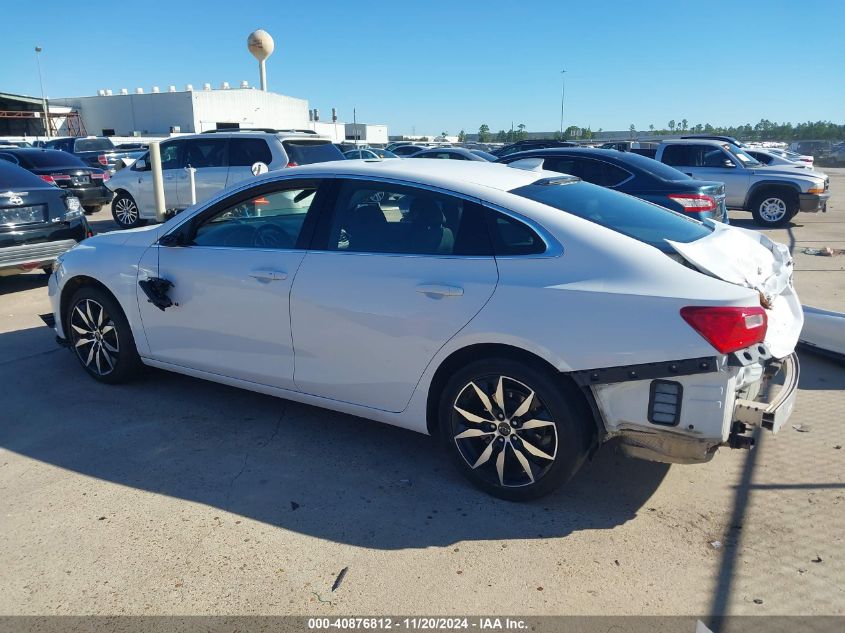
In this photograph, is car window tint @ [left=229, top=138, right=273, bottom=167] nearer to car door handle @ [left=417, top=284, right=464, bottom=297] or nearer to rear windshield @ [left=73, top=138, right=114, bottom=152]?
car door handle @ [left=417, top=284, right=464, bottom=297]

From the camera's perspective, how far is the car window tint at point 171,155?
1189cm

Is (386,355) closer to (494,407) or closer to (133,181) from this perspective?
(494,407)

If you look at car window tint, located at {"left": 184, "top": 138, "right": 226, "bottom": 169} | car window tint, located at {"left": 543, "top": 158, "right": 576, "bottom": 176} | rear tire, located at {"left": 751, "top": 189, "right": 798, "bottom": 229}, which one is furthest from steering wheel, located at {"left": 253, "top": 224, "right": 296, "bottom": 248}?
rear tire, located at {"left": 751, "top": 189, "right": 798, "bottom": 229}

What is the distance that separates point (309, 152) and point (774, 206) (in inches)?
406

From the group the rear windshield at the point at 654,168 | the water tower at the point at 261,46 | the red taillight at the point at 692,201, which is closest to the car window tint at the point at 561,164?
the rear windshield at the point at 654,168

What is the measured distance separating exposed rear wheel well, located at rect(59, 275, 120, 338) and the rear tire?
14.0 meters

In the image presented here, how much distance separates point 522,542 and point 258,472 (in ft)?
5.02

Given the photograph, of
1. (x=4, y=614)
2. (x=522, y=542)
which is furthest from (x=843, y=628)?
(x=4, y=614)

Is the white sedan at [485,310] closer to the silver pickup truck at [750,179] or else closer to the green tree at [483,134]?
the silver pickup truck at [750,179]

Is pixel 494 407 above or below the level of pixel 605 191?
below

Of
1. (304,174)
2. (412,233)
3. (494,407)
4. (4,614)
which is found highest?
(304,174)

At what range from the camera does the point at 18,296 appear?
787 cm

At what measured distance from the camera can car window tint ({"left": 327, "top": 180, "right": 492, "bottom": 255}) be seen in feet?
11.3

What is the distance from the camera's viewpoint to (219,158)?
11492 millimetres
